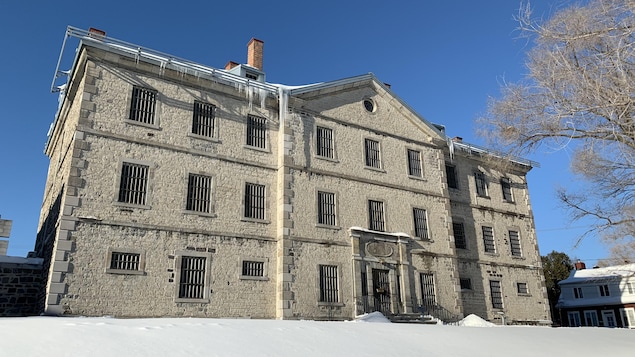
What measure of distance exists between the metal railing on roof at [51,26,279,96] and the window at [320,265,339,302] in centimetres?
768

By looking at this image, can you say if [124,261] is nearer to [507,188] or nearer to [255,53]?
[255,53]

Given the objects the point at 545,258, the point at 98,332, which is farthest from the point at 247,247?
the point at 545,258

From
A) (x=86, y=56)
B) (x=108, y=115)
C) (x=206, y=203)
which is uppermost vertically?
(x=86, y=56)

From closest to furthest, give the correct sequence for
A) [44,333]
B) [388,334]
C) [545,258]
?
[44,333] → [388,334] → [545,258]

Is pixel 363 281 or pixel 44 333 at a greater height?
pixel 363 281

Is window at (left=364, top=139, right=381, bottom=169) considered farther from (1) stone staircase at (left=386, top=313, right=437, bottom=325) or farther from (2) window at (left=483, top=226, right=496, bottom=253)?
(2) window at (left=483, top=226, right=496, bottom=253)

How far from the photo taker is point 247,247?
17234 millimetres

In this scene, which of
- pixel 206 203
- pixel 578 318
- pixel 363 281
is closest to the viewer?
pixel 206 203

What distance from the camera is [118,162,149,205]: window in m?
15.6

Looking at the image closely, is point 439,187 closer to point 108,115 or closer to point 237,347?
point 108,115

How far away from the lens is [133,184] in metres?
15.9

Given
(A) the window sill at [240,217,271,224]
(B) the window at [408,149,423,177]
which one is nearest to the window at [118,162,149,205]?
(A) the window sill at [240,217,271,224]

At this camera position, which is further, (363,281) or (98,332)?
(363,281)

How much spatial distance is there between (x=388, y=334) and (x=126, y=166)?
34.9 feet
